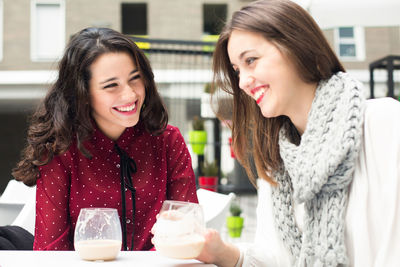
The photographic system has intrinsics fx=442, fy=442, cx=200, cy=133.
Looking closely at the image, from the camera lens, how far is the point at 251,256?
4.14 ft

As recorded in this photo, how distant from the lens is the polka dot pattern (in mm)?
1600

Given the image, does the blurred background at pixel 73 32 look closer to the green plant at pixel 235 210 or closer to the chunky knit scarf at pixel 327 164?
the green plant at pixel 235 210

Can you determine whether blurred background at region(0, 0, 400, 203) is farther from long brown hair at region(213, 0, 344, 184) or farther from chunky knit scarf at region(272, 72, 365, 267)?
chunky knit scarf at region(272, 72, 365, 267)

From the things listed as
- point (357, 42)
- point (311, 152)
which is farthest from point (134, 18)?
point (311, 152)

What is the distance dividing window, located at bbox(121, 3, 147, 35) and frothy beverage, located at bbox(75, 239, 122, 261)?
10555 mm

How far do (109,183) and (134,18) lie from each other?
33.2ft

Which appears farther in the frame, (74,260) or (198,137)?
(198,137)

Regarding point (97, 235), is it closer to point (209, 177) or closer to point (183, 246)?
point (183, 246)

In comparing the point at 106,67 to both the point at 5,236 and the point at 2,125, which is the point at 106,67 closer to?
the point at 5,236

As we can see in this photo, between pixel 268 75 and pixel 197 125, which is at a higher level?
pixel 268 75

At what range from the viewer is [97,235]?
1074 mm

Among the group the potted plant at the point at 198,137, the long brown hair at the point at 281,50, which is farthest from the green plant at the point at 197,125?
the long brown hair at the point at 281,50

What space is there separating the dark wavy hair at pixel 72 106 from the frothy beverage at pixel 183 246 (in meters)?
0.77

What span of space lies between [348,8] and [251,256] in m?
2.56
